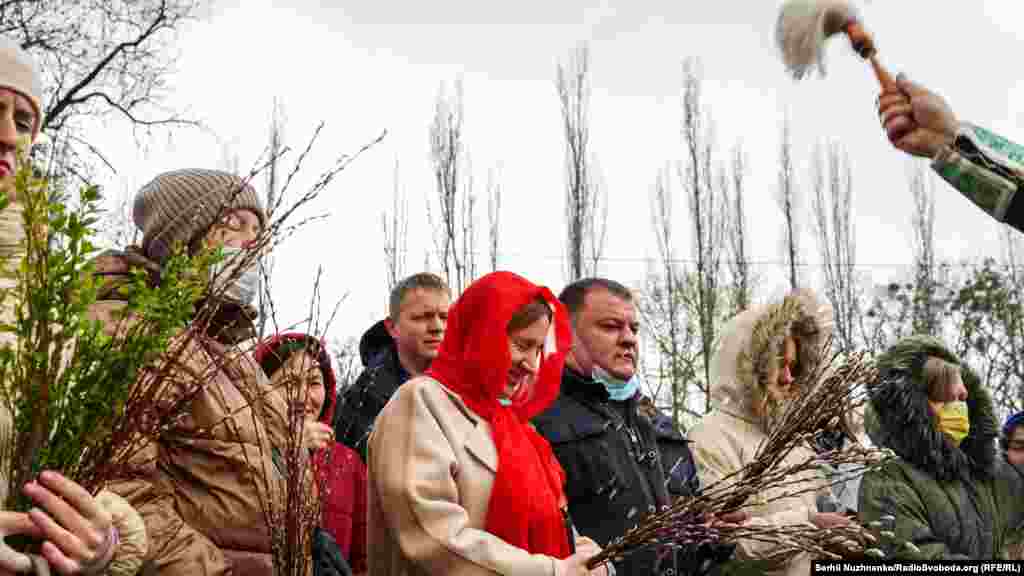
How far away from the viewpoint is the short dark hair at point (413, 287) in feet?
17.5

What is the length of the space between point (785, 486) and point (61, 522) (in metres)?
1.83

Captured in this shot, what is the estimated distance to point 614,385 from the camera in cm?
455

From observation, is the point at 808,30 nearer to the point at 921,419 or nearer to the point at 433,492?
the point at 433,492

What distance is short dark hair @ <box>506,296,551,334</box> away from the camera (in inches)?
141

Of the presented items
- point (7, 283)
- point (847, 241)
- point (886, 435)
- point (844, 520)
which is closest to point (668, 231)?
point (847, 241)

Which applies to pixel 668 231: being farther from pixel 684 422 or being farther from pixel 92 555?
pixel 92 555

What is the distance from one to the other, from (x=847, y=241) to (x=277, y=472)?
75.5 ft

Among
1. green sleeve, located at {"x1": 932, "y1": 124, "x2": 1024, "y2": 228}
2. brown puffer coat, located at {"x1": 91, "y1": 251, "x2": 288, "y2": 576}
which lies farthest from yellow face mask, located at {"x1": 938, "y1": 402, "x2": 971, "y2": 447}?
brown puffer coat, located at {"x1": 91, "y1": 251, "x2": 288, "y2": 576}

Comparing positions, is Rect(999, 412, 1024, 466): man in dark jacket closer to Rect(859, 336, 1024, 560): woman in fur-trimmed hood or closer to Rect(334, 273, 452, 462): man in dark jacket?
Rect(859, 336, 1024, 560): woman in fur-trimmed hood

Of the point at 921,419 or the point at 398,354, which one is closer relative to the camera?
the point at 921,419

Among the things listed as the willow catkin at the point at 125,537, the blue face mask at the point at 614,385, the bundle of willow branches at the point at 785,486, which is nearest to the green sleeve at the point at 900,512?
the blue face mask at the point at 614,385

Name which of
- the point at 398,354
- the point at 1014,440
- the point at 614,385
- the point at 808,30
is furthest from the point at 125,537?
the point at 1014,440

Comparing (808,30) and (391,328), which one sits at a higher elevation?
(808,30)

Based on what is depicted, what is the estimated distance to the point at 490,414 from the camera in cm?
350
